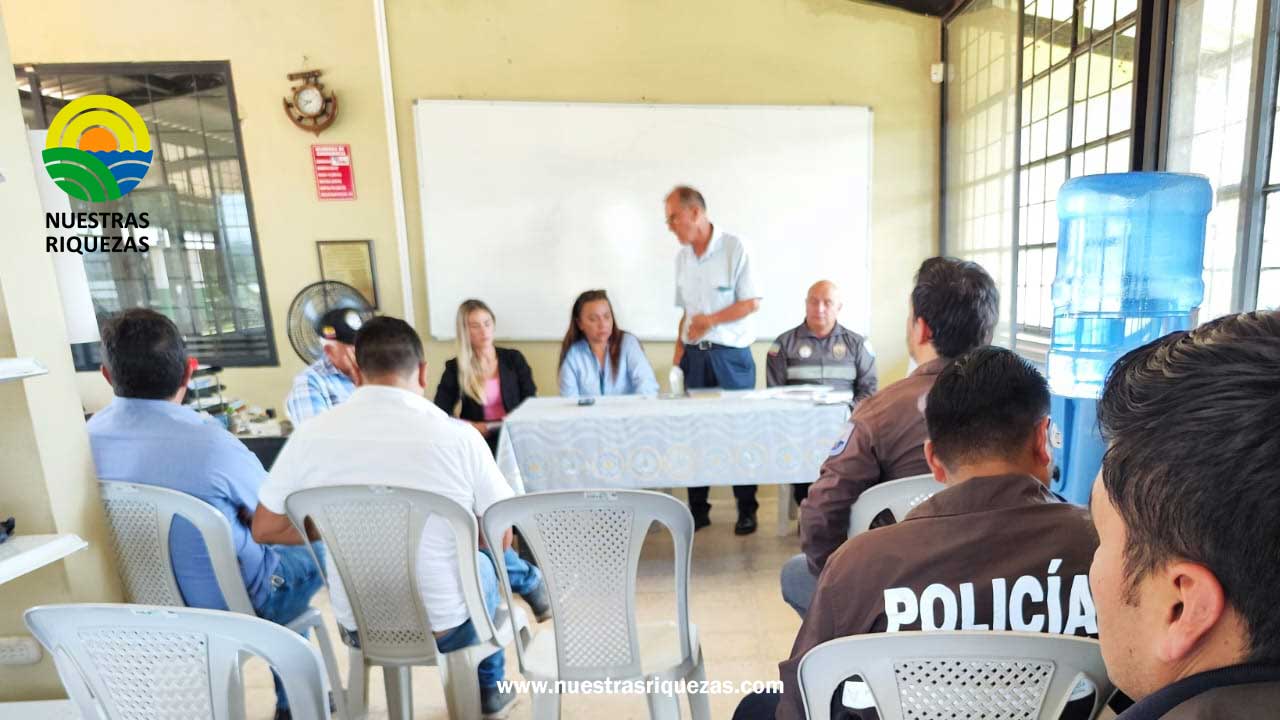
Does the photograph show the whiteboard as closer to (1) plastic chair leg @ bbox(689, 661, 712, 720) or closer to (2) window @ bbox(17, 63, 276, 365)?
(2) window @ bbox(17, 63, 276, 365)

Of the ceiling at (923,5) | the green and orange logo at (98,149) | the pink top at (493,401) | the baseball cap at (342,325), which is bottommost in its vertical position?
the pink top at (493,401)

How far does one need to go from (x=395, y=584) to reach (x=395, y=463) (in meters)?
0.27

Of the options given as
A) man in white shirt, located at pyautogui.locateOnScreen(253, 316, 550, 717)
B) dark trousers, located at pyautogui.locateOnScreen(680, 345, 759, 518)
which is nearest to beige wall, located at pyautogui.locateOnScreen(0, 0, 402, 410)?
dark trousers, located at pyautogui.locateOnScreen(680, 345, 759, 518)

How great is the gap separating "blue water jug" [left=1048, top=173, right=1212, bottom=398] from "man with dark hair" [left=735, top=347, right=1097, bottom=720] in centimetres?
121

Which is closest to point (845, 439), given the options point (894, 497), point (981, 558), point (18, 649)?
point (894, 497)

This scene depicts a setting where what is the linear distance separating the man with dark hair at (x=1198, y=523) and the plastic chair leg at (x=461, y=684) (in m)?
1.32

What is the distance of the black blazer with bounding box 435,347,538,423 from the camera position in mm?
2855

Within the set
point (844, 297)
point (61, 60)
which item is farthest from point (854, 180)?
point (61, 60)

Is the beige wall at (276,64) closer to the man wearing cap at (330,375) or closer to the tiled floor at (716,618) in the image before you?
the man wearing cap at (330,375)

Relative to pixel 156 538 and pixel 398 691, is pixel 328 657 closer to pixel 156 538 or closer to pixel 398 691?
pixel 398 691

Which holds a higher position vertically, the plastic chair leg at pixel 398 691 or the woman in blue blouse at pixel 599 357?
the woman in blue blouse at pixel 599 357

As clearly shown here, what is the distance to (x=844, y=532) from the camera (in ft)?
4.46

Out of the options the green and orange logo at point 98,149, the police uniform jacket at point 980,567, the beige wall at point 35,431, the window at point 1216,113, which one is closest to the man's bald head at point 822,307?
the window at point 1216,113

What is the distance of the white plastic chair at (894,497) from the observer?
1199mm
